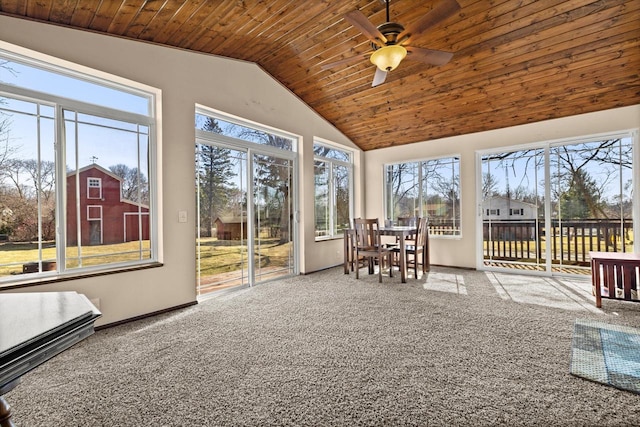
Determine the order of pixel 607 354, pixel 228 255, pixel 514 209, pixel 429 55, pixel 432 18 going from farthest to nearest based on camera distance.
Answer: pixel 514 209 < pixel 228 255 < pixel 429 55 < pixel 432 18 < pixel 607 354

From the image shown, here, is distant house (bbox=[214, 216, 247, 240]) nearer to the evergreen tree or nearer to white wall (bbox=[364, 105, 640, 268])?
the evergreen tree

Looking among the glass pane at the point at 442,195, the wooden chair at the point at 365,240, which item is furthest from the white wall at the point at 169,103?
the glass pane at the point at 442,195

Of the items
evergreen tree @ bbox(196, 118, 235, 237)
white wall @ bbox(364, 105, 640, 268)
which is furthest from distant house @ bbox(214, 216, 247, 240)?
white wall @ bbox(364, 105, 640, 268)

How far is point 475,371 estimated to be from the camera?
1.99m

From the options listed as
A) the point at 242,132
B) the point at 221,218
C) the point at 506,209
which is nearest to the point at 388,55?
the point at 242,132

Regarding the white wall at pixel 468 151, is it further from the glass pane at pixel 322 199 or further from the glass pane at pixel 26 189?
the glass pane at pixel 26 189

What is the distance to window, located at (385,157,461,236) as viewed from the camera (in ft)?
18.4

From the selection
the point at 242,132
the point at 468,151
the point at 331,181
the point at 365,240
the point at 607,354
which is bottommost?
the point at 607,354

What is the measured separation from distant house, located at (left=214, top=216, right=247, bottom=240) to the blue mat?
11.8 ft

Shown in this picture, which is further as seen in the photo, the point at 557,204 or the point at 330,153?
the point at 330,153

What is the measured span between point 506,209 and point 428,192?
1.32 m

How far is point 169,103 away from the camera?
3.40 m

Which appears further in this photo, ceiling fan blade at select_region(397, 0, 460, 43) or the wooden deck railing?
the wooden deck railing

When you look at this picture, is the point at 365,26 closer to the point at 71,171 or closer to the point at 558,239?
the point at 71,171
